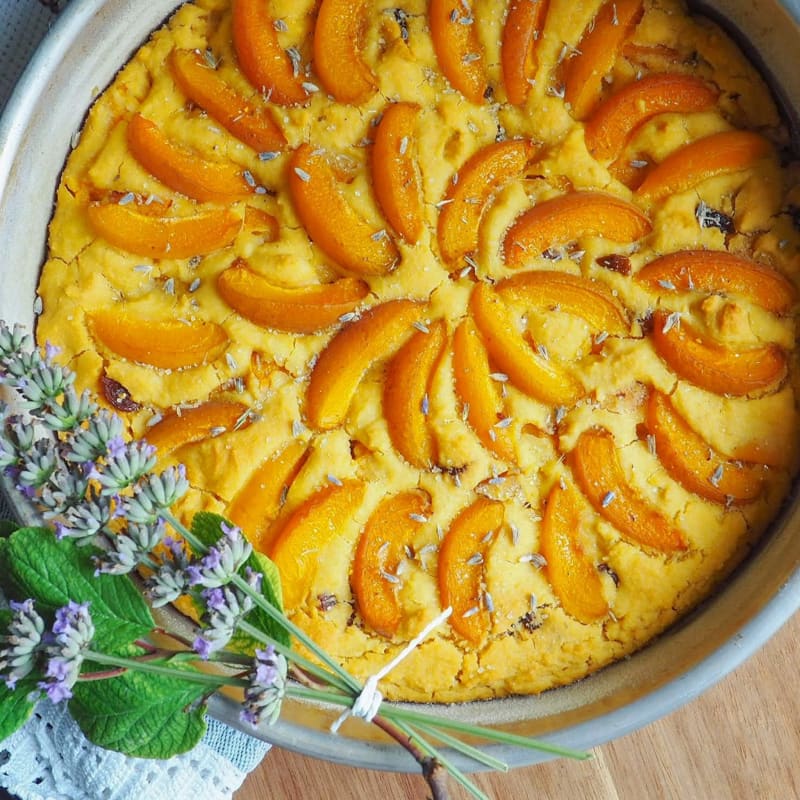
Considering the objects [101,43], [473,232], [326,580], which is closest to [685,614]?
[326,580]

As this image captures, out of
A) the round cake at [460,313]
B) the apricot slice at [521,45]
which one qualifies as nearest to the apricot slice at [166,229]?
the round cake at [460,313]

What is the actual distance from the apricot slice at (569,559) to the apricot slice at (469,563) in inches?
4.8

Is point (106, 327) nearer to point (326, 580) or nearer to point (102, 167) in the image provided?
point (102, 167)

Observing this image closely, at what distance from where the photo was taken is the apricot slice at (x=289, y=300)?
2.33m

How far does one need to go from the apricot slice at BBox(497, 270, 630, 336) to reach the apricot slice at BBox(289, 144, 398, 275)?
0.30m

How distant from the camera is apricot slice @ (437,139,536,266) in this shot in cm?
234

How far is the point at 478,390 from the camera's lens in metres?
2.30

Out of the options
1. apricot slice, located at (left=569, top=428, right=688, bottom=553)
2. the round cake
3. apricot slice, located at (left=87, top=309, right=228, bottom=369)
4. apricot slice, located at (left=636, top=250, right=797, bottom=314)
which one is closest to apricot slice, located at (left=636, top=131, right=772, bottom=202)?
the round cake

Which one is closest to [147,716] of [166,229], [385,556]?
[385,556]

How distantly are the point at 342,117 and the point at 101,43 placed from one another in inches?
23.5

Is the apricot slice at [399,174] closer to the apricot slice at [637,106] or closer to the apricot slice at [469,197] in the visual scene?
the apricot slice at [469,197]

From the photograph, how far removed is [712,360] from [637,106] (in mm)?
631

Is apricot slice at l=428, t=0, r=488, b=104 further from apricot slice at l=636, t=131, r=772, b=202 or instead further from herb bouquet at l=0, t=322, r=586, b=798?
herb bouquet at l=0, t=322, r=586, b=798

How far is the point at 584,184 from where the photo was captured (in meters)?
2.35
